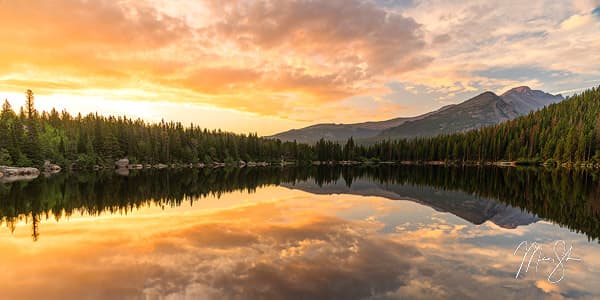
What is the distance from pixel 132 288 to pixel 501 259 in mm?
14024

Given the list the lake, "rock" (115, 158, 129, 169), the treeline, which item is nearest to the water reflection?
the lake

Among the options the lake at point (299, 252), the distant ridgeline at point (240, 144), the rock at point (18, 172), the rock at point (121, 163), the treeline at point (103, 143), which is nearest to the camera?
the lake at point (299, 252)

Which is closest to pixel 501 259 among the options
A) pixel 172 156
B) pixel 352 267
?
pixel 352 267

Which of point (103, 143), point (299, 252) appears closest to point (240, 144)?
point (103, 143)

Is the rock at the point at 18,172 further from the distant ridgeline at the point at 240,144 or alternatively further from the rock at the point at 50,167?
the rock at the point at 50,167

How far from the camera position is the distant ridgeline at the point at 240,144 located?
88.8 meters

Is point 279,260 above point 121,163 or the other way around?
above

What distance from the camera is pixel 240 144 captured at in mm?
154750

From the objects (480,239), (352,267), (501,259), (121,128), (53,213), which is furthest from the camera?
(121,128)

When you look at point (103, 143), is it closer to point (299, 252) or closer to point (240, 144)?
point (240, 144)

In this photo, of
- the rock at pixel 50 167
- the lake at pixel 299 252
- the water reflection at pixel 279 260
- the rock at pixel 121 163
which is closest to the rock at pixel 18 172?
the rock at pixel 50 167

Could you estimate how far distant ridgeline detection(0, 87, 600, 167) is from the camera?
88.8 metres

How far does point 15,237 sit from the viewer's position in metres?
16.4

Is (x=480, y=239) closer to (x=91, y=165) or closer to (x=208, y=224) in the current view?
(x=208, y=224)
